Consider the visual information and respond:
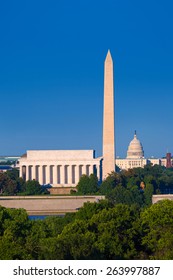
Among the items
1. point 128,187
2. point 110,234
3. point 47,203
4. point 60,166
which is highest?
point 60,166

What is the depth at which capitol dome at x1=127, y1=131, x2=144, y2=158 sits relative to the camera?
189m

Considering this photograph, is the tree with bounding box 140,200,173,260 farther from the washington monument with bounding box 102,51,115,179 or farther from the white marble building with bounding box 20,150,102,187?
the white marble building with bounding box 20,150,102,187

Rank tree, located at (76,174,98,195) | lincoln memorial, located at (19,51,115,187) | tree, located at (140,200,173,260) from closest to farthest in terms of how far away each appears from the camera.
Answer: tree, located at (140,200,173,260)
tree, located at (76,174,98,195)
lincoln memorial, located at (19,51,115,187)

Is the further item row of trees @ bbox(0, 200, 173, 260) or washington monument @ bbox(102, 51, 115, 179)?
washington monument @ bbox(102, 51, 115, 179)

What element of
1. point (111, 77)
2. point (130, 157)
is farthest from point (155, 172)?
point (130, 157)

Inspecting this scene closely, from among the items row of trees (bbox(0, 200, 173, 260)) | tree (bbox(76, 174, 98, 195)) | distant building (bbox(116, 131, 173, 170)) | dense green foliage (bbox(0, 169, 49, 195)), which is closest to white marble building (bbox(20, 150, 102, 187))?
dense green foliage (bbox(0, 169, 49, 195))

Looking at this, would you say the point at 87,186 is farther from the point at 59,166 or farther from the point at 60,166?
the point at 59,166

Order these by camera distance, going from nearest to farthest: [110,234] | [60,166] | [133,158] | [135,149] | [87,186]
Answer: [110,234] < [87,186] < [60,166] < [133,158] < [135,149]

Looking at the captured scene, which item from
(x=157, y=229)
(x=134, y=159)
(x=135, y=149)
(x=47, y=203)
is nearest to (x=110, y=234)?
(x=157, y=229)

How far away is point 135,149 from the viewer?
190 m

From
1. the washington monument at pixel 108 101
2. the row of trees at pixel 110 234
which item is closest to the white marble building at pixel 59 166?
the washington monument at pixel 108 101
